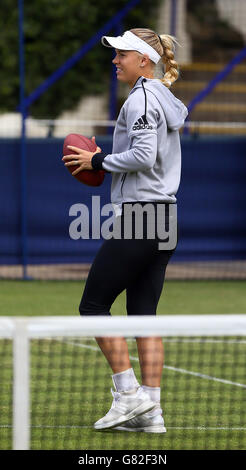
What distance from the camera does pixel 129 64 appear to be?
230 inches

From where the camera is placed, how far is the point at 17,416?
13.4 feet

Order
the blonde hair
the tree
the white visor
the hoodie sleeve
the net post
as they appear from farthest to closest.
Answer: the tree → the blonde hair → the white visor → the hoodie sleeve → the net post

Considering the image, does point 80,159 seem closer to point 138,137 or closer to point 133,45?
point 138,137

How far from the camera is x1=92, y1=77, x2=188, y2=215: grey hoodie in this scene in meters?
5.61

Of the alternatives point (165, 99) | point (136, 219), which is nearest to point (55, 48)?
point (165, 99)

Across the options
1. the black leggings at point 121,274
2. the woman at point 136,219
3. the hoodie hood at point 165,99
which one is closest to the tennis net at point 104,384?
the woman at point 136,219

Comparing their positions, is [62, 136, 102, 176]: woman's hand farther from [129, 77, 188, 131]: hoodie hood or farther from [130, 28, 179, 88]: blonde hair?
[130, 28, 179, 88]: blonde hair

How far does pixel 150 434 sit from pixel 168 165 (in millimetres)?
1380

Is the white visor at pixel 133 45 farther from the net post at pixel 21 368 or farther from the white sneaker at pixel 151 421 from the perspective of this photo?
the net post at pixel 21 368

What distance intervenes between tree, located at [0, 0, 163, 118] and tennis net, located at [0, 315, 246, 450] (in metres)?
12.3

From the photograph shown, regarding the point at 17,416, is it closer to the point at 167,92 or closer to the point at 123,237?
the point at 123,237

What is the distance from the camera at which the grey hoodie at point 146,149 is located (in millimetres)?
5605

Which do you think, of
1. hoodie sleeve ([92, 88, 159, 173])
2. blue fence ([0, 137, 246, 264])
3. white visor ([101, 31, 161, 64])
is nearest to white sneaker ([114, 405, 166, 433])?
hoodie sleeve ([92, 88, 159, 173])

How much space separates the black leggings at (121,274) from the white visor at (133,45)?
97 centimetres
